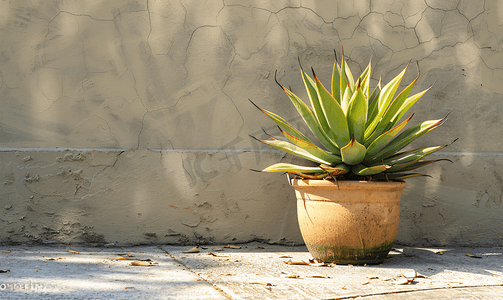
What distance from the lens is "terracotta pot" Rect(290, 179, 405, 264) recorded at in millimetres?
1717

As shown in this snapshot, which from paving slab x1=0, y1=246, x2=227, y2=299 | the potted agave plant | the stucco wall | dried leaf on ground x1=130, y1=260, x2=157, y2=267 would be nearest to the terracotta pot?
the potted agave plant

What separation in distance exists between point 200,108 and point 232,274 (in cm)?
103

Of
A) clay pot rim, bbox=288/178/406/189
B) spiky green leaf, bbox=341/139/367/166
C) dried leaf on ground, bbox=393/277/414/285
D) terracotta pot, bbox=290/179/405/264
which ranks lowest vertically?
dried leaf on ground, bbox=393/277/414/285

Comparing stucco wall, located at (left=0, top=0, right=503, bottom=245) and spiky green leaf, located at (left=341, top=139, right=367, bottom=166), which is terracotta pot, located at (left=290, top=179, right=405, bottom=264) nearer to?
spiky green leaf, located at (left=341, top=139, right=367, bottom=166)

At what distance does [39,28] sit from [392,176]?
82.0 inches

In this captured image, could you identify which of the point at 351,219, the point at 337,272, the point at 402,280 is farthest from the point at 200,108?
the point at 402,280

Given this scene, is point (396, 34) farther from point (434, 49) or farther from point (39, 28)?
point (39, 28)

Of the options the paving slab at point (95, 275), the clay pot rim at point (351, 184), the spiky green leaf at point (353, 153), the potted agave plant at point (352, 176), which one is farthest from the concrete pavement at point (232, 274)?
the spiky green leaf at point (353, 153)

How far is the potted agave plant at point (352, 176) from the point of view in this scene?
1.71 metres

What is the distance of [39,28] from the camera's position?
210cm

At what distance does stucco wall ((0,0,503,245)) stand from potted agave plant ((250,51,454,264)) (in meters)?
0.44

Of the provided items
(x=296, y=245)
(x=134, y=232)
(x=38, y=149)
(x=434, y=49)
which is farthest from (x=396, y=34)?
(x=38, y=149)

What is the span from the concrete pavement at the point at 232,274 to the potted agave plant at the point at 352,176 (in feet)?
0.38

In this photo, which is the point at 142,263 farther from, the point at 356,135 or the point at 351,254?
the point at 356,135
